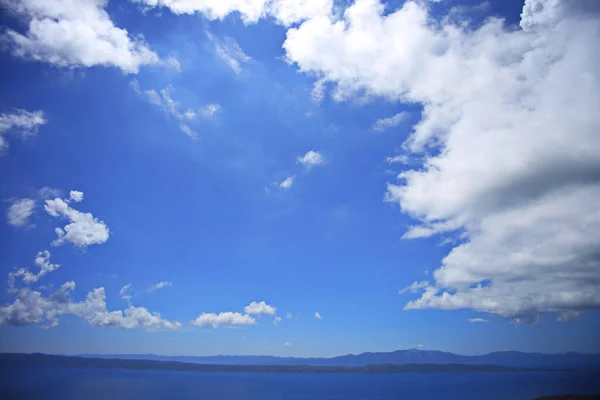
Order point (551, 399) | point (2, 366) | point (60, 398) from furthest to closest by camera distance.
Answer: point (2, 366) → point (60, 398) → point (551, 399)

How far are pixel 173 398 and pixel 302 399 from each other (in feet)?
176

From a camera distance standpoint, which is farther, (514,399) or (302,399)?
(302,399)

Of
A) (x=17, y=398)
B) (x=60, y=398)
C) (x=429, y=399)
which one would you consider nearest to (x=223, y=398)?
(x=60, y=398)

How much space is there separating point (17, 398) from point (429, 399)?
471ft

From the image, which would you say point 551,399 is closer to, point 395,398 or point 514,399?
point 514,399

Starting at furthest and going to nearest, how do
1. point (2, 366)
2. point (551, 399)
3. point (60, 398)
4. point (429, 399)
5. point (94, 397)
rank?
point (2, 366), point (429, 399), point (94, 397), point (60, 398), point (551, 399)

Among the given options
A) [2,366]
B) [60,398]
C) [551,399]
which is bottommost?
[2,366]

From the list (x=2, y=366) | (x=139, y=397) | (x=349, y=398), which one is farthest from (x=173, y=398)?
(x=2, y=366)

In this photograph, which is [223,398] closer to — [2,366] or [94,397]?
[94,397]

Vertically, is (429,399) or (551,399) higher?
(551,399)

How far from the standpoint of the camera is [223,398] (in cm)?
12288

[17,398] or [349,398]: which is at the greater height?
[17,398]

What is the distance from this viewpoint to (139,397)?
113 m

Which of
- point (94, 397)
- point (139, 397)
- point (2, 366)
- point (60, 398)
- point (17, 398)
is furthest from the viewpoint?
point (2, 366)
